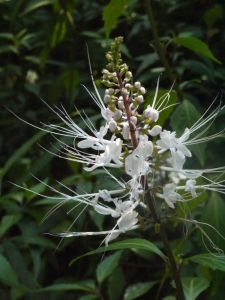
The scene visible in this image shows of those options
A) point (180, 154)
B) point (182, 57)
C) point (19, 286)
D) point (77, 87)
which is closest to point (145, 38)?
point (182, 57)

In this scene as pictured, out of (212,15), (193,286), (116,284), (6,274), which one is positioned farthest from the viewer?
(212,15)

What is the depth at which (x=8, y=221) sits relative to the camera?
5.38 feet

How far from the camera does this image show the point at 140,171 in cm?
92

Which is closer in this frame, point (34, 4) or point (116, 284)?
point (116, 284)

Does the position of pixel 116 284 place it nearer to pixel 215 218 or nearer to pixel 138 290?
pixel 138 290

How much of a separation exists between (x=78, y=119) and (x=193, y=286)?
995 mm

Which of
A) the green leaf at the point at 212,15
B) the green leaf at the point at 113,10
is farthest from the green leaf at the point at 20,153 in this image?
the green leaf at the point at 212,15

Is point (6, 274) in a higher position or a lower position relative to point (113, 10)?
lower

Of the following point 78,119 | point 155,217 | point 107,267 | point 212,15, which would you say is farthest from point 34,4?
point 155,217

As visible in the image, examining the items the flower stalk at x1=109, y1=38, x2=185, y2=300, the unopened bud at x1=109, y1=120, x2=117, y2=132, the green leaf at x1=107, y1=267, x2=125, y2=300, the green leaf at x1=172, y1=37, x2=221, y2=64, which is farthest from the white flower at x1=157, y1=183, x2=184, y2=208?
the green leaf at x1=107, y1=267, x2=125, y2=300

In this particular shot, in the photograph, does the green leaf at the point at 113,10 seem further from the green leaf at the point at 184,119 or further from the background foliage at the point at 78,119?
the green leaf at the point at 184,119

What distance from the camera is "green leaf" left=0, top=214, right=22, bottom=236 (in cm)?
159

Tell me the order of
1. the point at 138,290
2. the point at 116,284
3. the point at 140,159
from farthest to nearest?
the point at 116,284 < the point at 138,290 < the point at 140,159

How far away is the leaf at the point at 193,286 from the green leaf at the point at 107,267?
46 cm
